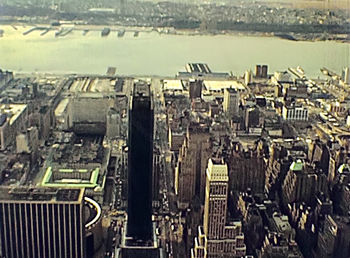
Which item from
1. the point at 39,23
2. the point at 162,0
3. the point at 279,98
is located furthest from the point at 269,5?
the point at 39,23

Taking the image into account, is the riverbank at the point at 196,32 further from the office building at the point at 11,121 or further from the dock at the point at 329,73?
the office building at the point at 11,121

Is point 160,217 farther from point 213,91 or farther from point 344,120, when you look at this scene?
point 344,120

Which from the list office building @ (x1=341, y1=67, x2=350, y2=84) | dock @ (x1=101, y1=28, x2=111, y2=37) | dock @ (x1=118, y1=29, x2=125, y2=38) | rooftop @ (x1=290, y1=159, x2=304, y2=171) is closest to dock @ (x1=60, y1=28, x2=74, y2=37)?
dock @ (x1=101, y1=28, x2=111, y2=37)

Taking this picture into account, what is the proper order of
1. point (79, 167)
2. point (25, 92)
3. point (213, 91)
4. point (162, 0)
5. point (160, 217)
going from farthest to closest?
point (213, 91)
point (25, 92)
point (162, 0)
point (79, 167)
point (160, 217)

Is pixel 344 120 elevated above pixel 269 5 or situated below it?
below

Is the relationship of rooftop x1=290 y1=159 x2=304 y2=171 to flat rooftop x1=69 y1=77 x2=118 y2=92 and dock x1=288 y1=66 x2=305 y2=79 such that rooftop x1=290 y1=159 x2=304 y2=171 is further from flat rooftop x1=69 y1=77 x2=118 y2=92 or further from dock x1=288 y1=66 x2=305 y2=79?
flat rooftop x1=69 y1=77 x2=118 y2=92

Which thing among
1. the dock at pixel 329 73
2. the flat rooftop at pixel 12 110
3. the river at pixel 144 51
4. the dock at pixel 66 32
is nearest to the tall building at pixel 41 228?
the flat rooftop at pixel 12 110
